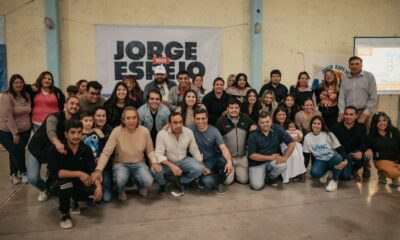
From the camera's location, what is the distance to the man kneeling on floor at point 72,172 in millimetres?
2951

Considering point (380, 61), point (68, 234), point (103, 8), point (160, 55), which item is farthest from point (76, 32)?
point (380, 61)

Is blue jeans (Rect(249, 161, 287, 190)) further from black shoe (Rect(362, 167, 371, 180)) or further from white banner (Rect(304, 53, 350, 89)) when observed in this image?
white banner (Rect(304, 53, 350, 89))

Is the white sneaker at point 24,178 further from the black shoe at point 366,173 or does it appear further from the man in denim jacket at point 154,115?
the black shoe at point 366,173

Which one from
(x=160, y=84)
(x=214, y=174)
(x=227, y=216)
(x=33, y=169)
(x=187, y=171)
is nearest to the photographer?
(x=227, y=216)

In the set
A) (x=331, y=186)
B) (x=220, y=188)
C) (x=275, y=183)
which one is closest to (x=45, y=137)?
(x=220, y=188)

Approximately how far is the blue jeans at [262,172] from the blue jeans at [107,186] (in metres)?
1.60

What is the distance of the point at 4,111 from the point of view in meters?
3.91

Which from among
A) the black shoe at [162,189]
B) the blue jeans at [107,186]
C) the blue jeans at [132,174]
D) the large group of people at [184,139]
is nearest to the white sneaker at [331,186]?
the large group of people at [184,139]

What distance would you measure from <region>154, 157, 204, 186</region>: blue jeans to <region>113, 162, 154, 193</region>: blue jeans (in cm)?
13

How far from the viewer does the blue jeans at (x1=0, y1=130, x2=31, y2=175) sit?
159 inches

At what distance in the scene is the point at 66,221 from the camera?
2951 millimetres

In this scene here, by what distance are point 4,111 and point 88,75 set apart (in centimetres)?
248

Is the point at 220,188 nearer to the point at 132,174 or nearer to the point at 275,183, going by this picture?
the point at 275,183

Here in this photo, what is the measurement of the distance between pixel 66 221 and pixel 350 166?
327 centimetres
